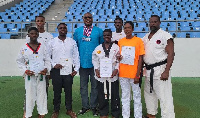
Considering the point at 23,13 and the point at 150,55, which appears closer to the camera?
the point at 150,55

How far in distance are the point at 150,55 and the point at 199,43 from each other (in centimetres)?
538

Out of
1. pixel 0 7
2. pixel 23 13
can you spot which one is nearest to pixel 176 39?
pixel 23 13

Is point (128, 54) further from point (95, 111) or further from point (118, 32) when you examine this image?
point (95, 111)

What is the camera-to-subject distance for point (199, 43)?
8469 millimetres

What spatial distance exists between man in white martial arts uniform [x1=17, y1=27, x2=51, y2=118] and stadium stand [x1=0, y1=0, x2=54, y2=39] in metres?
6.26

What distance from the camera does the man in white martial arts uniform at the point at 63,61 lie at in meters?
4.25

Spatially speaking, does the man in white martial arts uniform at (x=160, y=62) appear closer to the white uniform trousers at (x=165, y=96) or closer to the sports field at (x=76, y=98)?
the white uniform trousers at (x=165, y=96)

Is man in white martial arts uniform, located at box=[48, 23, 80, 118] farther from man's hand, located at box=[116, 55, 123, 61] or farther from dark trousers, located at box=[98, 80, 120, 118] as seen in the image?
man's hand, located at box=[116, 55, 123, 61]

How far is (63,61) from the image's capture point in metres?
4.25

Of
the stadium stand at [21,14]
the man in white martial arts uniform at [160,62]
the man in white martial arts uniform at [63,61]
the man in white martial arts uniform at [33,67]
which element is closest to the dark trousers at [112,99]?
the man in white martial arts uniform at [63,61]

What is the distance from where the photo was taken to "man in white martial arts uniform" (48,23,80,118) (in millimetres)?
4246

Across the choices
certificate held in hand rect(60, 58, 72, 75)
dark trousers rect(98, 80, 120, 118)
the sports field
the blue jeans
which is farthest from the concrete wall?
certificate held in hand rect(60, 58, 72, 75)

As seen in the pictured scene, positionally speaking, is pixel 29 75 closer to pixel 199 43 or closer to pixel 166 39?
pixel 166 39

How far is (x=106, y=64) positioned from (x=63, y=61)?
→ 794 millimetres
